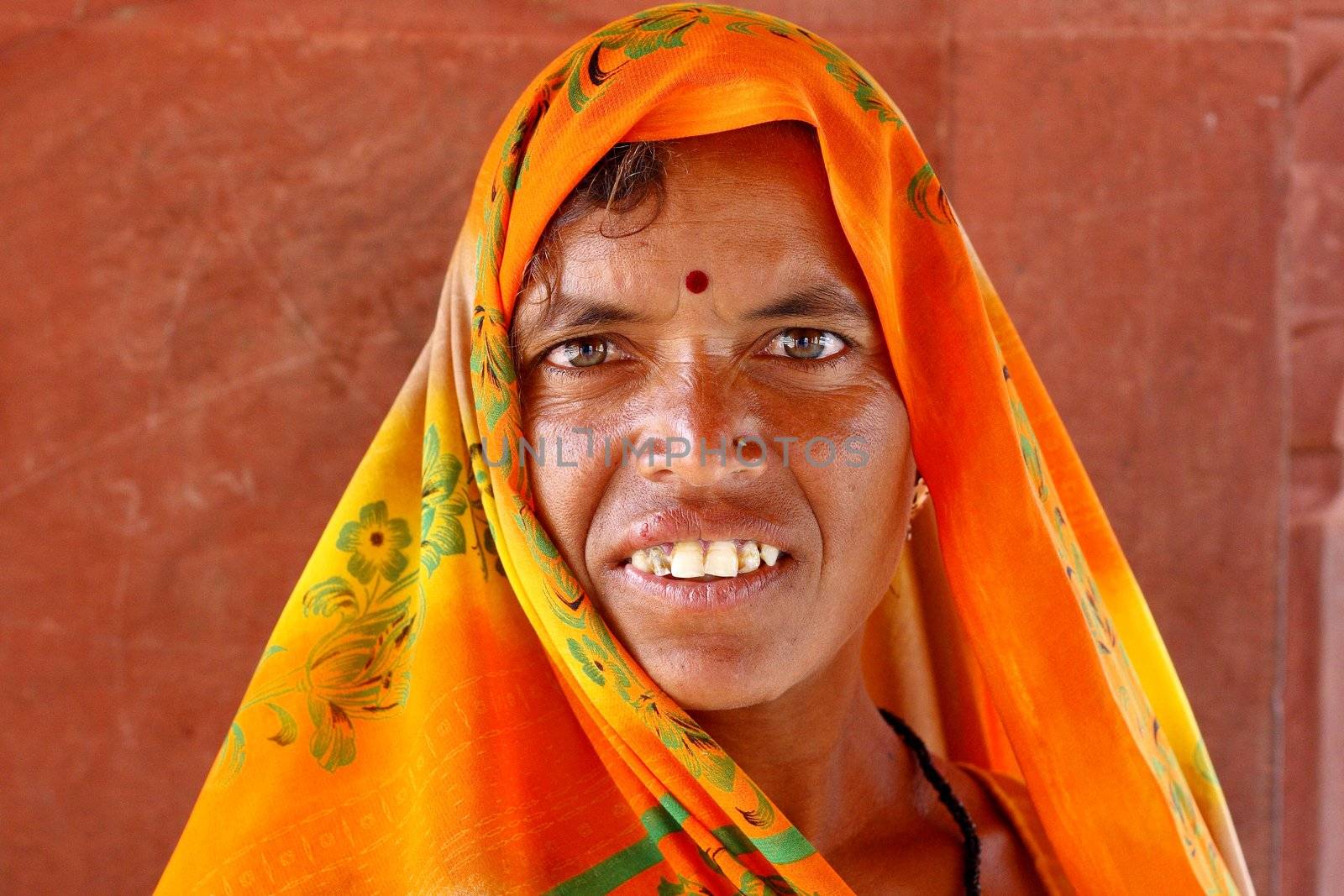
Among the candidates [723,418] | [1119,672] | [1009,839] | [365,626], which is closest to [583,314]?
[723,418]

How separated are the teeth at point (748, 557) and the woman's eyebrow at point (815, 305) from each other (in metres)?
0.21

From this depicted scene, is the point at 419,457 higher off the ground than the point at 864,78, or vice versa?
the point at 864,78

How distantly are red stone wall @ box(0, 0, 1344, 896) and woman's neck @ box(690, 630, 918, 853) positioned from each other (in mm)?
721

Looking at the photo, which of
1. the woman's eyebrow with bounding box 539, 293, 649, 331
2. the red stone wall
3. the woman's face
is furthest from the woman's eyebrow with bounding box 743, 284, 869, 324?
the red stone wall

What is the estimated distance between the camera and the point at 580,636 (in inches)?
45.8

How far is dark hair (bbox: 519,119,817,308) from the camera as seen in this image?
1162 millimetres

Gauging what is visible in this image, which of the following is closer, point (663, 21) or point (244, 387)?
point (663, 21)

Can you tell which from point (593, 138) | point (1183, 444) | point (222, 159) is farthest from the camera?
point (1183, 444)

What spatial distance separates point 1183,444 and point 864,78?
0.96 m

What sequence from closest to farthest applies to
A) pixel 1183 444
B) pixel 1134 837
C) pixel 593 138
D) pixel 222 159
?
1. pixel 593 138
2. pixel 1134 837
3. pixel 222 159
4. pixel 1183 444

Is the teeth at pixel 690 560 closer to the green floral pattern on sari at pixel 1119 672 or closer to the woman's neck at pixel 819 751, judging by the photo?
the woman's neck at pixel 819 751

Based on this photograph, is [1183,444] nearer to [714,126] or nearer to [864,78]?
[864,78]

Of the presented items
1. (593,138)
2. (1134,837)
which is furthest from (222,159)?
(1134,837)

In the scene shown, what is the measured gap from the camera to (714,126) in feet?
3.81
